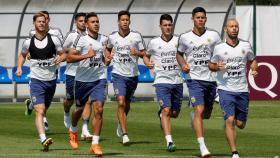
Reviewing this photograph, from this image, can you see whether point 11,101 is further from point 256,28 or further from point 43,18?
point 43,18

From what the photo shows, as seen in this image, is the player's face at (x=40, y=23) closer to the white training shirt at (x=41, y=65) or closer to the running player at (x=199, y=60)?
the white training shirt at (x=41, y=65)

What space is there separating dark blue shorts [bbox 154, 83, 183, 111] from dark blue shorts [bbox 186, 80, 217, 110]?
3.90ft

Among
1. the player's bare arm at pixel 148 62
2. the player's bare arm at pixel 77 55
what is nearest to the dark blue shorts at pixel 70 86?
the player's bare arm at pixel 148 62

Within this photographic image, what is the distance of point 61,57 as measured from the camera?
19.5 meters

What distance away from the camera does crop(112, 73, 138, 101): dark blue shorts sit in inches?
861

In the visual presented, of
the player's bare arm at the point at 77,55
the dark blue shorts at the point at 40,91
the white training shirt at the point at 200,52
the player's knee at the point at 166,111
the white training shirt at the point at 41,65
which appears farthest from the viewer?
the player's knee at the point at 166,111

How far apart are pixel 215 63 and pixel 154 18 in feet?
78.0

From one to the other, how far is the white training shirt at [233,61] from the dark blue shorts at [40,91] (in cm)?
349

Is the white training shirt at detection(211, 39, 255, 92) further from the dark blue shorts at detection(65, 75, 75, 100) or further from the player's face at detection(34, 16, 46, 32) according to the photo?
the dark blue shorts at detection(65, 75, 75, 100)

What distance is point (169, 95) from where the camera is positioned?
20156 mm

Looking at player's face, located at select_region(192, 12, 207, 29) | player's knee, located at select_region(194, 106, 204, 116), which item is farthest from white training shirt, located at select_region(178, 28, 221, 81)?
player's knee, located at select_region(194, 106, 204, 116)

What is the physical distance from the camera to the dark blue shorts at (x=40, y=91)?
1959 cm

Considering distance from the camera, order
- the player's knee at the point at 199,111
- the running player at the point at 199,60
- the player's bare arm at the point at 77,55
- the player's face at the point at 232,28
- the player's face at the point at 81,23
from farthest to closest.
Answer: the player's face at the point at 81,23 → the running player at the point at 199,60 → the player's knee at the point at 199,111 → the player's bare arm at the point at 77,55 → the player's face at the point at 232,28

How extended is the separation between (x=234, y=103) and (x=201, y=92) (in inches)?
40.6
